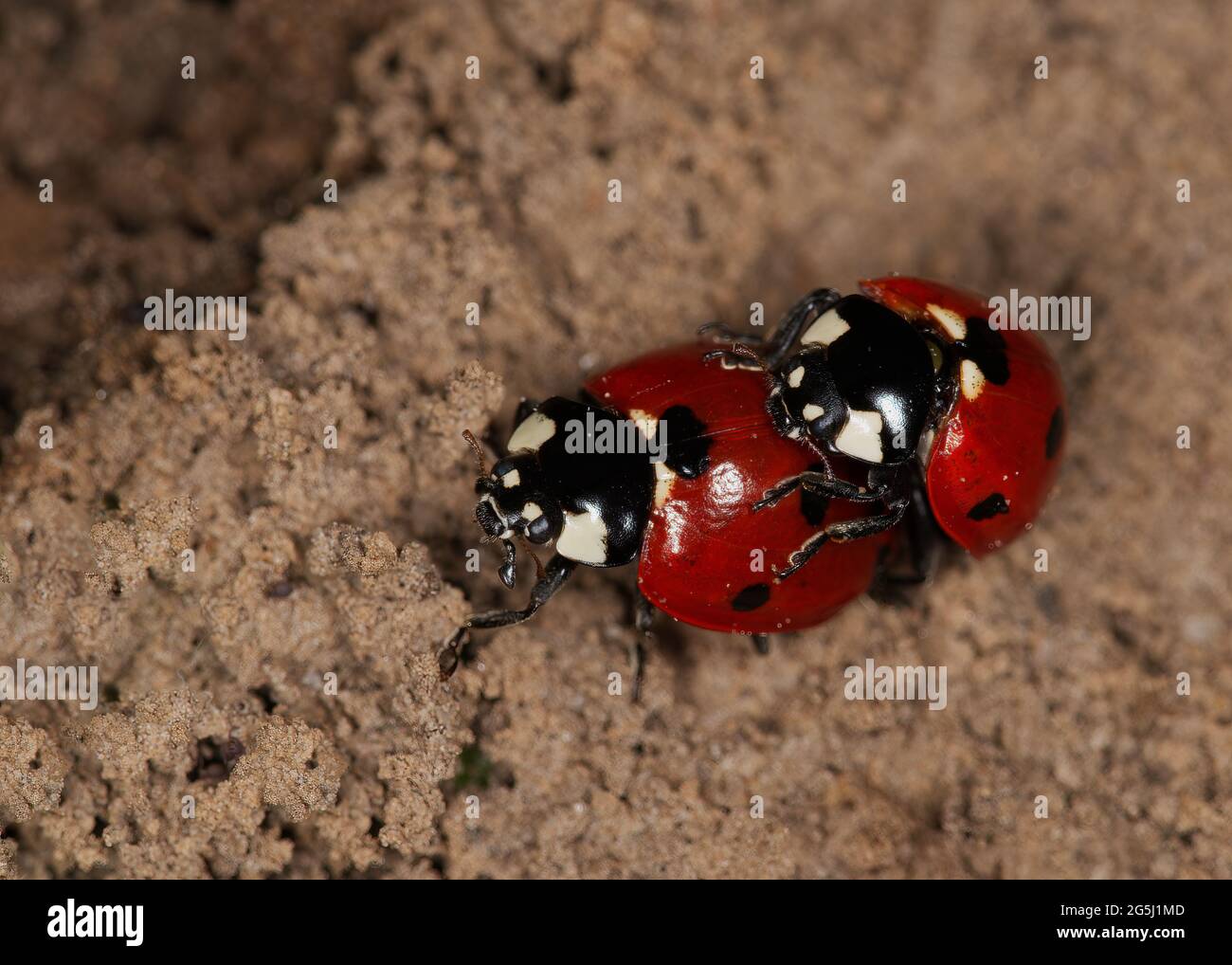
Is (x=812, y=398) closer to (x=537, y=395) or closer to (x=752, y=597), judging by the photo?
(x=752, y=597)

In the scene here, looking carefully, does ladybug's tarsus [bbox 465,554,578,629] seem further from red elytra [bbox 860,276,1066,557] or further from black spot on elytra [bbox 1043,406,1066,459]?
black spot on elytra [bbox 1043,406,1066,459]

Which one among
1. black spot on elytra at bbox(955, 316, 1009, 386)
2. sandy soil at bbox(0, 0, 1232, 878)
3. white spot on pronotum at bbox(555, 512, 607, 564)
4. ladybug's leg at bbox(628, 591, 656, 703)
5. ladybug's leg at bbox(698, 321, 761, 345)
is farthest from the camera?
ladybug's leg at bbox(698, 321, 761, 345)

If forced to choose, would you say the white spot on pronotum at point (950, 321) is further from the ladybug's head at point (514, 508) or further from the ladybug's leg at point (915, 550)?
the ladybug's head at point (514, 508)

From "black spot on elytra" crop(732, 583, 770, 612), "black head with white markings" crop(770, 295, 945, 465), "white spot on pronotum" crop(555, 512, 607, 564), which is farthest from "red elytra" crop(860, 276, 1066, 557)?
"white spot on pronotum" crop(555, 512, 607, 564)

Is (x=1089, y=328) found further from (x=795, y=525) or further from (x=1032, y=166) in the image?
(x=795, y=525)

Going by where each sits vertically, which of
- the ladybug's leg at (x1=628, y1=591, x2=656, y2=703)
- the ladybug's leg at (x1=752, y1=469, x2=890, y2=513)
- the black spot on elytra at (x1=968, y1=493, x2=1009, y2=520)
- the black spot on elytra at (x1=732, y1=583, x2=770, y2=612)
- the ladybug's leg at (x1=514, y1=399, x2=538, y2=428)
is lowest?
the ladybug's leg at (x1=628, y1=591, x2=656, y2=703)

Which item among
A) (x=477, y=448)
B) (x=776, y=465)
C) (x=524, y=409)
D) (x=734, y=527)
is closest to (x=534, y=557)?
(x=477, y=448)

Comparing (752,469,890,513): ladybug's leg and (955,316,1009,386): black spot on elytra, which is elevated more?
(955,316,1009,386): black spot on elytra
